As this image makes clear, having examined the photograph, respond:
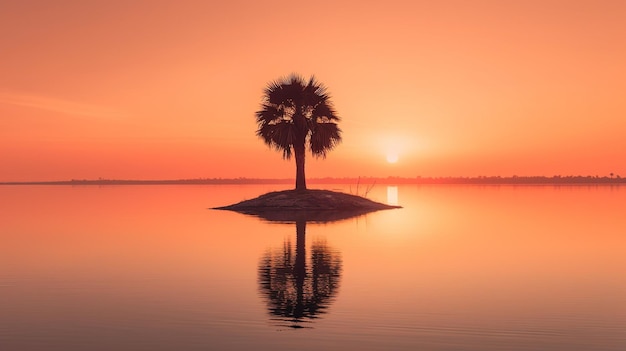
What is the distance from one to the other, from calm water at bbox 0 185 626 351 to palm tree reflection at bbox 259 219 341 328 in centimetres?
6

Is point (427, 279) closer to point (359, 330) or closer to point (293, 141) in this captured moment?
point (359, 330)

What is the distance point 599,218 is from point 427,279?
122ft

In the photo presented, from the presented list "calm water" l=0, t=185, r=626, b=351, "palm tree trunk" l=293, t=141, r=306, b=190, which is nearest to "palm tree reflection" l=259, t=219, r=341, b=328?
"calm water" l=0, t=185, r=626, b=351

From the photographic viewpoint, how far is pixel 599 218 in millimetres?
51656

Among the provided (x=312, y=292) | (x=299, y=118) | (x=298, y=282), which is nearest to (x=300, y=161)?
(x=299, y=118)

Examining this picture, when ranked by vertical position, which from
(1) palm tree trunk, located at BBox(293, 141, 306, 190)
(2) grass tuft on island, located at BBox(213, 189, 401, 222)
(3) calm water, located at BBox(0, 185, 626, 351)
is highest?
(1) palm tree trunk, located at BBox(293, 141, 306, 190)

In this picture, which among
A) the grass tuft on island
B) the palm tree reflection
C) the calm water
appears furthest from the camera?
the grass tuft on island

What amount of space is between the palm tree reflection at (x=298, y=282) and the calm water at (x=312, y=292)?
6 cm

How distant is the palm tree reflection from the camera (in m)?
15.0

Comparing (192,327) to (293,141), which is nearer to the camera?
(192,327)

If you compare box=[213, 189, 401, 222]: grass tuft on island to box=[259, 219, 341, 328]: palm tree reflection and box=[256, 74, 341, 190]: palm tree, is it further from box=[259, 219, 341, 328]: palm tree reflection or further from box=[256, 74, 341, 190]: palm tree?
box=[259, 219, 341, 328]: palm tree reflection

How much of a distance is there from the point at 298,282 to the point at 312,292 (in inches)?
68.7

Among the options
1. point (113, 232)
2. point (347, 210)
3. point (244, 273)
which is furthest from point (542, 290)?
point (347, 210)

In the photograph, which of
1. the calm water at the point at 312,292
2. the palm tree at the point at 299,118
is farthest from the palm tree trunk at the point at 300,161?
the calm water at the point at 312,292
